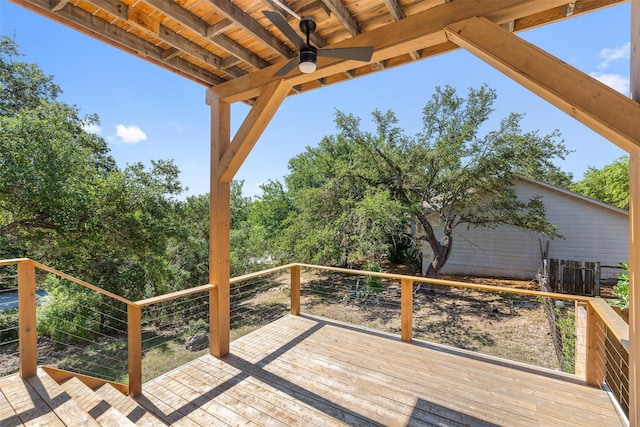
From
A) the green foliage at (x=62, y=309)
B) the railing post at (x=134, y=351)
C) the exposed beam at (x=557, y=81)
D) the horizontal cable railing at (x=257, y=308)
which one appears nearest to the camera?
the exposed beam at (x=557, y=81)

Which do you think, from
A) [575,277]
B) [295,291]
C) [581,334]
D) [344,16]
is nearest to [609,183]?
[575,277]

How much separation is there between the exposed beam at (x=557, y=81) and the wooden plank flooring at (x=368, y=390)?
210 cm

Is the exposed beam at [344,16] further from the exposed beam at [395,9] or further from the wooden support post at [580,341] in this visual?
the wooden support post at [580,341]

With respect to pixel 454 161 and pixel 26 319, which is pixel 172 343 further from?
pixel 454 161

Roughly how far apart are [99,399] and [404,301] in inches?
121

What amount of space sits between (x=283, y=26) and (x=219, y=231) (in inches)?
81.7

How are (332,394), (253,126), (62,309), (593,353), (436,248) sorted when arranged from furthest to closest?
1. (436,248)
2. (62,309)
3. (253,126)
4. (593,353)
5. (332,394)

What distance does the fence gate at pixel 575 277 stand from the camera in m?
7.71

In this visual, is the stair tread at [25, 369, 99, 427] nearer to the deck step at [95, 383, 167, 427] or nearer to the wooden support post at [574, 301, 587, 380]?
the deck step at [95, 383, 167, 427]

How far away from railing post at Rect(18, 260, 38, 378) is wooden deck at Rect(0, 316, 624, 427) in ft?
0.40

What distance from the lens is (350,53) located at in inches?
80.9

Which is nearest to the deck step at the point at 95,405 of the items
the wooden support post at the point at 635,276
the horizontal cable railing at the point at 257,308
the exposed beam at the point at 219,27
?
the exposed beam at the point at 219,27

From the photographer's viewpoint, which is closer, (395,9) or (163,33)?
(395,9)

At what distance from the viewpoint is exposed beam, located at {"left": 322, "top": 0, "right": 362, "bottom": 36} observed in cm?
196
